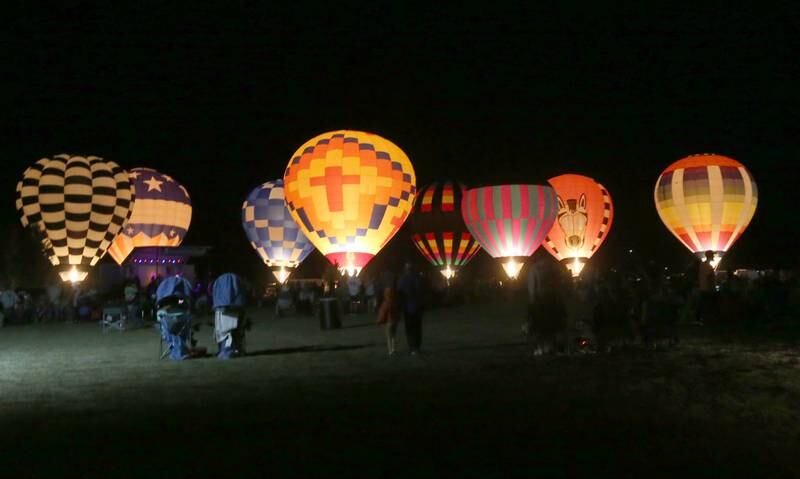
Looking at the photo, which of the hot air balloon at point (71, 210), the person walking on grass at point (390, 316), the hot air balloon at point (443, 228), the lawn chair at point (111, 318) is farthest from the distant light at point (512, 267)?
the person walking on grass at point (390, 316)

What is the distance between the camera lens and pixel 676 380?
373 inches

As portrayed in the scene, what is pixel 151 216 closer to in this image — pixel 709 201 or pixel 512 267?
pixel 512 267

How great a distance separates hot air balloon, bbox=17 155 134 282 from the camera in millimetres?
34438

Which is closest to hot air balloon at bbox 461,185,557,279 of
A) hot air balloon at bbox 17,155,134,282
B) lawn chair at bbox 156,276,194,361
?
hot air balloon at bbox 17,155,134,282

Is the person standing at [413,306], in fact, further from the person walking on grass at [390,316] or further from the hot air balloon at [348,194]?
the hot air balloon at [348,194]

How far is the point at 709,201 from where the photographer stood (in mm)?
36250

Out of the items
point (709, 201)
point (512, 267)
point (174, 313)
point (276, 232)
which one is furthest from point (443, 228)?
point (174, 313)

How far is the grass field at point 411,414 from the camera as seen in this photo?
566 cm

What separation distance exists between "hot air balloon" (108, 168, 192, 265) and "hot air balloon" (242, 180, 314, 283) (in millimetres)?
4452

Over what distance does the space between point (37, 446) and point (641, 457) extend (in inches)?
170

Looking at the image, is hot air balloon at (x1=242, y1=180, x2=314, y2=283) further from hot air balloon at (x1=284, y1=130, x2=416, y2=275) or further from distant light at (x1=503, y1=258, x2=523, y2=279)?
distant light at (x1=503, y1=258, x2=523, y2=279)

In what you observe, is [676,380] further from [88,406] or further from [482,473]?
[88,406]

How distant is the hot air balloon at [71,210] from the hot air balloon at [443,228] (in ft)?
47.0

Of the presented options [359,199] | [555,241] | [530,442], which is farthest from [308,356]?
[555,241]
